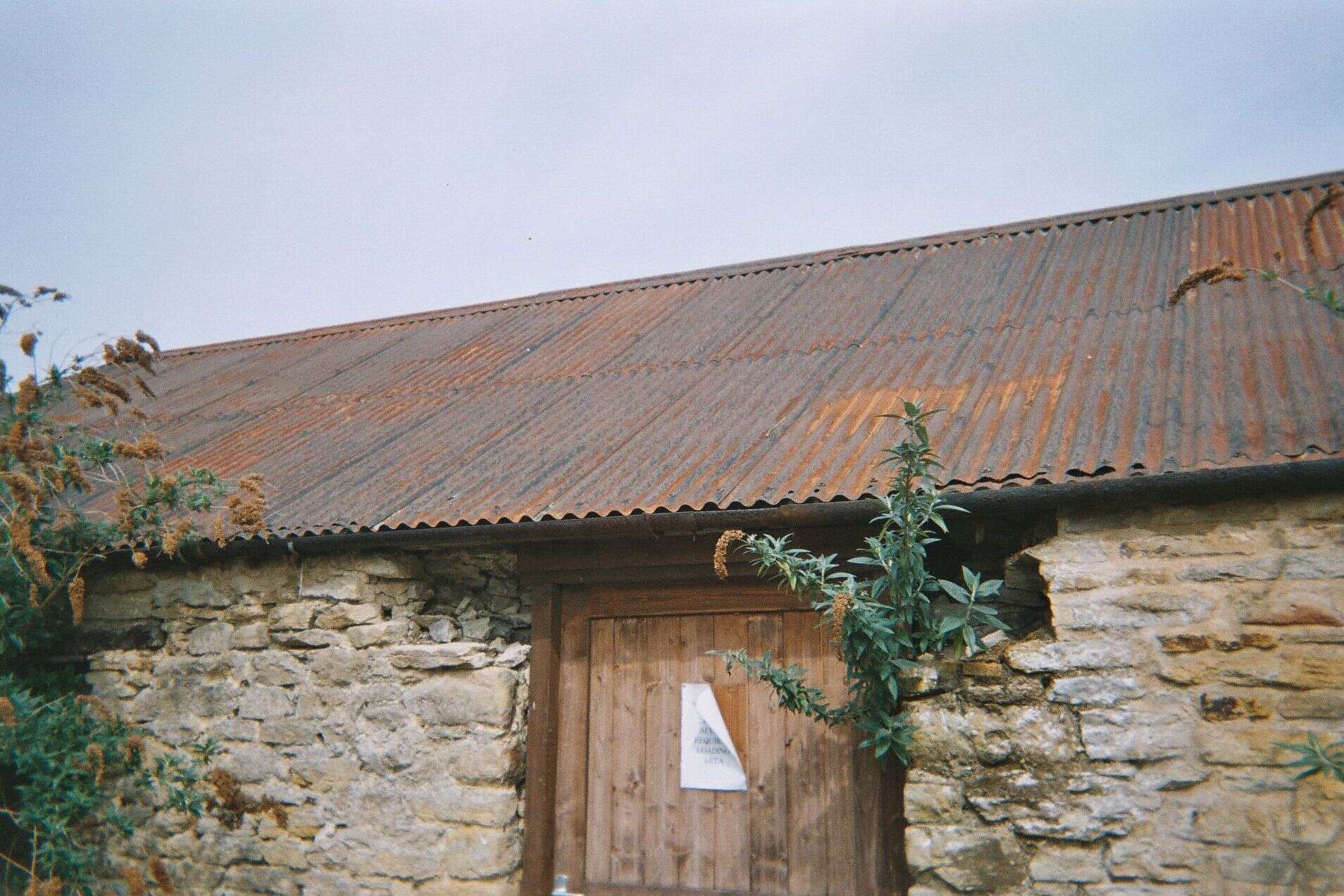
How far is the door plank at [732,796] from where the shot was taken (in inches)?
181

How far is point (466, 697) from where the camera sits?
4.90 m

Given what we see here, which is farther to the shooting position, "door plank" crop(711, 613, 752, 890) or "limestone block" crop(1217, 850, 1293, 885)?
"door plank" crop(711, 613, 752, 890)

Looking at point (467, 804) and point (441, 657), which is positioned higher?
point (441, 657)

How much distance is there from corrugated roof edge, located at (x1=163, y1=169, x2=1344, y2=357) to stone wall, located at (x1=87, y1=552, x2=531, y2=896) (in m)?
3.99

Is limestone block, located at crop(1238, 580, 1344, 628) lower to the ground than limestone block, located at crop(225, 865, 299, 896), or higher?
higher

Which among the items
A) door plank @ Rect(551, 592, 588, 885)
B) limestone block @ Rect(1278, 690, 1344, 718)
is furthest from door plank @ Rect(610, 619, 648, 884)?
limestone block @ Rect(1278, 690, 1344, 718)

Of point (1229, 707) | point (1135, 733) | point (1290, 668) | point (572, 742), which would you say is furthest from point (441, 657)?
point (1290, 668)

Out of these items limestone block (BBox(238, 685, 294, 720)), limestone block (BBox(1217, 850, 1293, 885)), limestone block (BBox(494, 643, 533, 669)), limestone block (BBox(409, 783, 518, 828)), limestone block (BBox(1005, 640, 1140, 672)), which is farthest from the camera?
limestone block (BBox(238, 685, 294, 720))

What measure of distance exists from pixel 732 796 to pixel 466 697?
129 centimetres

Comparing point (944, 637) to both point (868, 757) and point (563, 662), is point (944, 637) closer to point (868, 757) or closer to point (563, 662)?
→ point (868, 757)

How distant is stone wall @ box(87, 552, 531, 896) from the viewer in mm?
4840

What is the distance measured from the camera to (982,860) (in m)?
3.78

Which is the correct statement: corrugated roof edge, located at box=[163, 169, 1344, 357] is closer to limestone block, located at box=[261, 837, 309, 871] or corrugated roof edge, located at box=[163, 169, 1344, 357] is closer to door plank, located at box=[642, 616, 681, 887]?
door plank, located at box=[642, 616, 681, 887]

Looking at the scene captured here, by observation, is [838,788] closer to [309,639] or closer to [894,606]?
[894,606]
